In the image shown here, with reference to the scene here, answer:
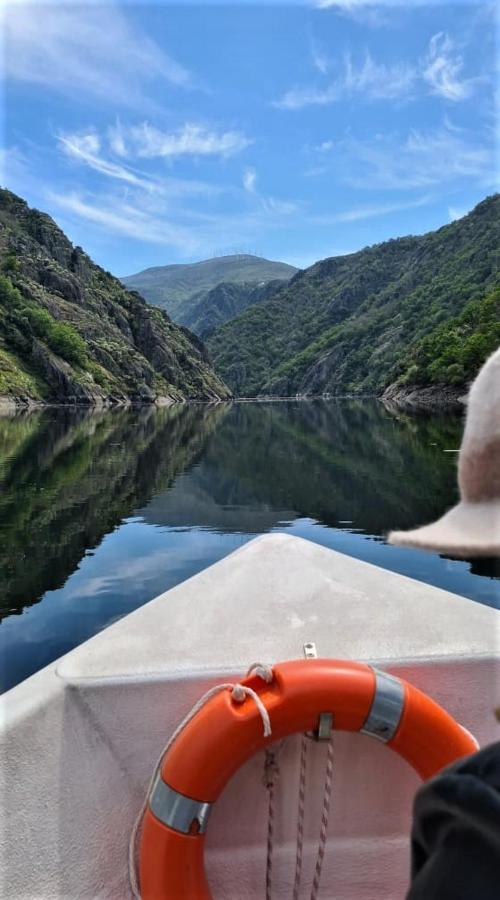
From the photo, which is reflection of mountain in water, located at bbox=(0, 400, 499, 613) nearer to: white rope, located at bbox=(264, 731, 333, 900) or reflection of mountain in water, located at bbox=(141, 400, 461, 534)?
reflection of mountain in water, located at bbox=(141, 400, 461, 534)

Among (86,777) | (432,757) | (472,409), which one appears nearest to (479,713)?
(432,757)

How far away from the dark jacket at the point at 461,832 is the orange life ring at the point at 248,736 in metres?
1.53

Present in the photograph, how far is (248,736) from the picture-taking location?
245 centimetres

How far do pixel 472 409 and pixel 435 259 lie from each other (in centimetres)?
20148

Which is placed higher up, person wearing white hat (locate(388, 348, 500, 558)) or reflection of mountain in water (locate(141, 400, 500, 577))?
person wearing white hat (locate(388, 348, 500, 558))

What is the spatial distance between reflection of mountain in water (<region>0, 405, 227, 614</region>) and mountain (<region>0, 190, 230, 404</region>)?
44874 millimetres

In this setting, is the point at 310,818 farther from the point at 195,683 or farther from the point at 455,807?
the point at 455,807

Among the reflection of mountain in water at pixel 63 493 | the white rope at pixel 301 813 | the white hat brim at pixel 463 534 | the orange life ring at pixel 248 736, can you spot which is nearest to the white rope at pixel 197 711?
the orange life ring at pixel 248 736

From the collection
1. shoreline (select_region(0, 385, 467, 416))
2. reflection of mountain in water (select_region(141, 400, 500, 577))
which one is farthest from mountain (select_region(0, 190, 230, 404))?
reflection of mountain in water (select_region(141, 400, 500, 577))

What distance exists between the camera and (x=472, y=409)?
1.34 metres

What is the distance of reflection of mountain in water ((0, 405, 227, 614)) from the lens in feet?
34.5

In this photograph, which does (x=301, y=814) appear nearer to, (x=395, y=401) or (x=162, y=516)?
(x=162, y=516)

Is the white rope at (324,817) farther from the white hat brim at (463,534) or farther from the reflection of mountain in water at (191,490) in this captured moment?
the reflection of mountain in water at (191,490)

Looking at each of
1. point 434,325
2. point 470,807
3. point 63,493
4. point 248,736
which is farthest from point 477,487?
point 434,325
